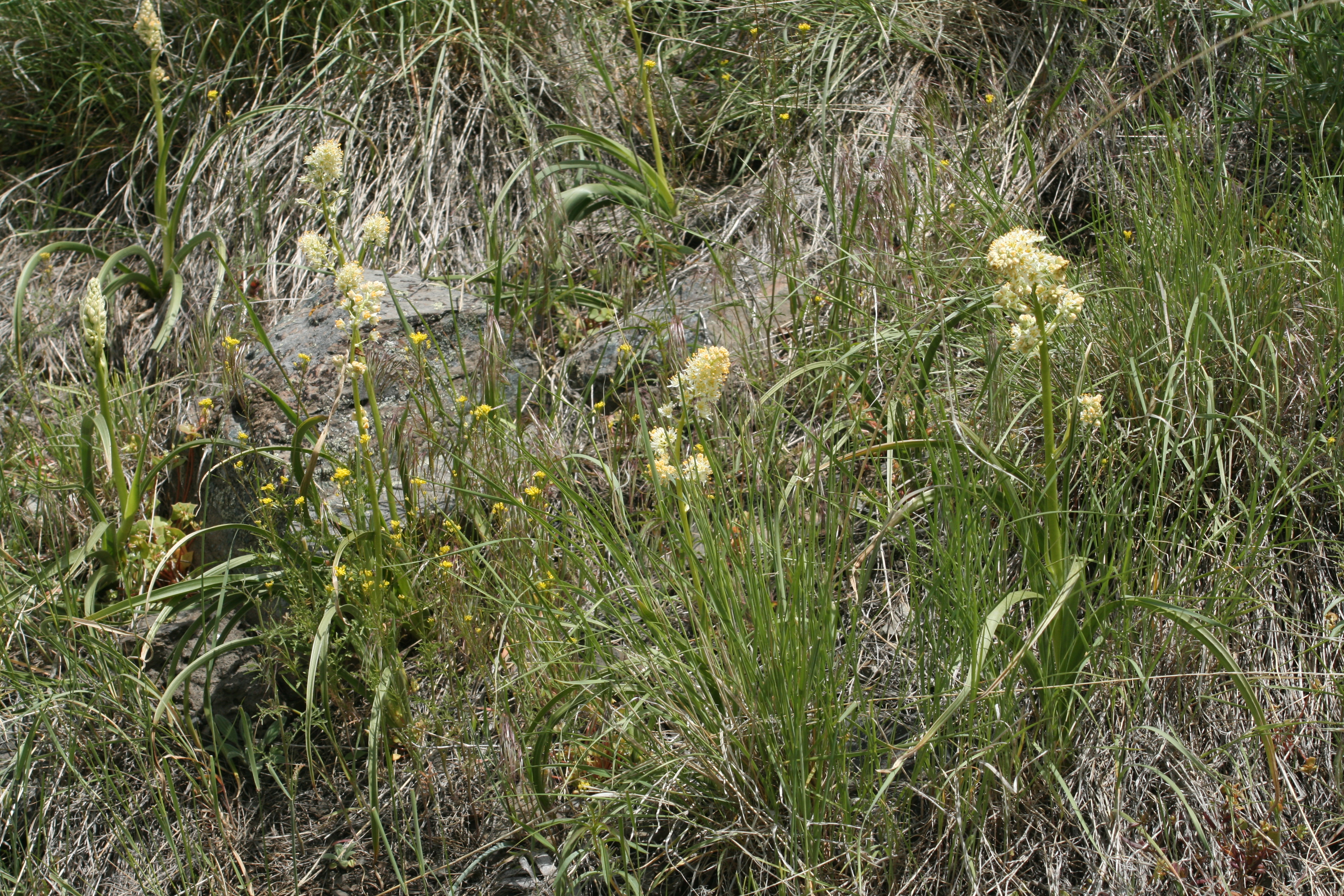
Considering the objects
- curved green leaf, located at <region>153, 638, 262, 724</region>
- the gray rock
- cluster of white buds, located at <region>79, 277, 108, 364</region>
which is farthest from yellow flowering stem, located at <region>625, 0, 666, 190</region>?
curved green leaf, located at <region>153, 638, 262, 724</region>

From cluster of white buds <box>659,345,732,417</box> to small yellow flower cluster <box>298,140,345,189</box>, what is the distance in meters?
0.83

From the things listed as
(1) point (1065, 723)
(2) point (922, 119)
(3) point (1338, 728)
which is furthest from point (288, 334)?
(3) point (1338, 728)

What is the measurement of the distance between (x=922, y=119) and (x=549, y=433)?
1.73 m

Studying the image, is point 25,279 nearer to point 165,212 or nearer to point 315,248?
point 165,212

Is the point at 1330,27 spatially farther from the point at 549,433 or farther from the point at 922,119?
the point at 549,433

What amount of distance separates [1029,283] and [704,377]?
473 mm

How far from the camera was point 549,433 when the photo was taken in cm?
232

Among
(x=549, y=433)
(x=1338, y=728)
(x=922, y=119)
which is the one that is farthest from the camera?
(x=922, y=119)

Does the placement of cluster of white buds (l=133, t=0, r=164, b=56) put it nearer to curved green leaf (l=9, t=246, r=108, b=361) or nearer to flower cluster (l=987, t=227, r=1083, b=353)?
curved green leaf (l=9, t=246, r=108, b=361)

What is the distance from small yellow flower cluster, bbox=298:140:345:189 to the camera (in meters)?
1.80

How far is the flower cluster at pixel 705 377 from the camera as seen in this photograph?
4.82ft

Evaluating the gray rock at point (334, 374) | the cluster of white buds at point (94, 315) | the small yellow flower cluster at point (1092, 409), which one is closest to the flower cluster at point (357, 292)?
the gray rock at point (334, 374)

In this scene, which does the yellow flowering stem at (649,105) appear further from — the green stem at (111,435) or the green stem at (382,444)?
the green stem at (111,435)

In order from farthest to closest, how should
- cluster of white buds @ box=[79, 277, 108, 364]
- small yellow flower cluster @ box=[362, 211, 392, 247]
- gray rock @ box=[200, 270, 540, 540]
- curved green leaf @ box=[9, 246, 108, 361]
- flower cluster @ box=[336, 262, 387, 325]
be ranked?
1. curved green leaf @ box=[9, 246, 108, 361]
2. gray rock @ box=[200, 270, 540, 540]
3. cluster of white buds @ box=[79, 277, 108, 364]
4. small yellow flower cluster @ box=[362, 211, 392, 247]
5. flower cluster @ box=[336, 262, 387, 325]
